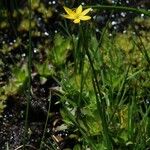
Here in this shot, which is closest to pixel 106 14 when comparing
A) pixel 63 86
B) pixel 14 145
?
pixel 63 86

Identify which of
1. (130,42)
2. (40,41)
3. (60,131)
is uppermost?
(40,41)

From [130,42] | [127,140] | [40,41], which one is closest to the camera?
[127,140]

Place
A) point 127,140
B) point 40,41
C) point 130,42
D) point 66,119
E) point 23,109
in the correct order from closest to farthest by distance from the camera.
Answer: point 127,140 → point 66,119 → point 23,109 → point 130,42 → point 40,41

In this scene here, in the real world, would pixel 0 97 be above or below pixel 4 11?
below

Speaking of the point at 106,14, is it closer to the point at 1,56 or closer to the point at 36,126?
the point at 1,56

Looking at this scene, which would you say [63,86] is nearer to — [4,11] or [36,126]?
[36,126]

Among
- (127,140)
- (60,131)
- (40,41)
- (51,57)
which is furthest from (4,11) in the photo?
(127,140)

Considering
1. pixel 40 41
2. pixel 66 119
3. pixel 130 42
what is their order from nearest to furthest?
pixel 66 119
pixel 130 42
pixel 40 41

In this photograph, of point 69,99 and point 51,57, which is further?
point 51,57

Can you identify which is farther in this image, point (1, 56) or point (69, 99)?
point (1, 56)
